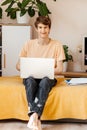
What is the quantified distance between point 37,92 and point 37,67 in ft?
0.80

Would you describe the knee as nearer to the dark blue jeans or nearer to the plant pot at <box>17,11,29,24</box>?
the dark blue jeans

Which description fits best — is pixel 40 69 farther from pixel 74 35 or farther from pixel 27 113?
pixel 74 35

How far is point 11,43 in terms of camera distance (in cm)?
403

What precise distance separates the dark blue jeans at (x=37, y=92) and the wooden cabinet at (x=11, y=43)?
1453 mm

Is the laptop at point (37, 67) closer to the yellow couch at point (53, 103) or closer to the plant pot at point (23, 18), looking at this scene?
the yellow couch at point (53, 103)

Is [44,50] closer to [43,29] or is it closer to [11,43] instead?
[43,29]

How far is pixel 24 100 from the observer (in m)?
2.62

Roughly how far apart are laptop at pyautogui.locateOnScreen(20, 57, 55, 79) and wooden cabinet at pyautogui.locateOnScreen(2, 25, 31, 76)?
4.56 ft

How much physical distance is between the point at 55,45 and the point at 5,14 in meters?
1.66

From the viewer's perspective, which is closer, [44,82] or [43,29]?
[44,82]

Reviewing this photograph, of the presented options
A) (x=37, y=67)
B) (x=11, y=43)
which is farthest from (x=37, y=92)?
(x=11, y=43)

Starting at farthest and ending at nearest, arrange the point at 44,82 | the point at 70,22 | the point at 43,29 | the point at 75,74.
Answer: the point at 70,22
the point at 75,74
the point at 43,29
the point at 44,82

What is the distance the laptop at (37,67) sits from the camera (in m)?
2.58

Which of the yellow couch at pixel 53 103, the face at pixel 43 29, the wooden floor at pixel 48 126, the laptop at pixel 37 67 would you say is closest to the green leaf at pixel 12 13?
the face at pixel 43 29
